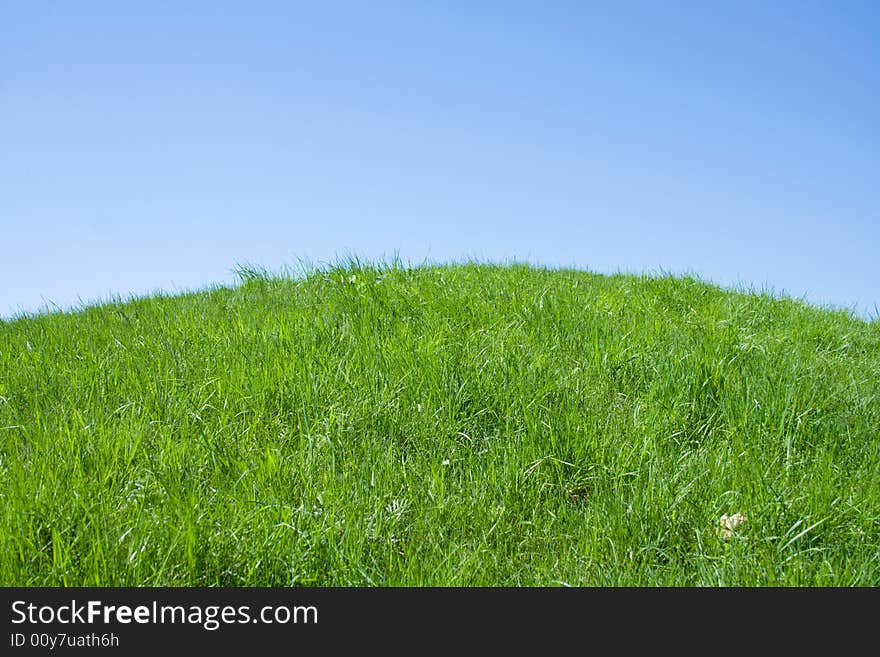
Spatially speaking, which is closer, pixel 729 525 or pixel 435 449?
pixel 729 525

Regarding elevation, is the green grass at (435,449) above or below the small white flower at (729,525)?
above

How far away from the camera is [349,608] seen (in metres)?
2.38

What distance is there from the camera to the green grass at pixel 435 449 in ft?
8.89

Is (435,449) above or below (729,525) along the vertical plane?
above

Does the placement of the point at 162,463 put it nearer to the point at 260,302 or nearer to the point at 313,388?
the point at 313,388

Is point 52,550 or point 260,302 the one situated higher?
point 260,302

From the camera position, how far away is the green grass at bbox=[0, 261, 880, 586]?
2.71 metres

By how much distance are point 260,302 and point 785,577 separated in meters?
5.02

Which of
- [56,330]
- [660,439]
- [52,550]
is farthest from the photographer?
[56,330]

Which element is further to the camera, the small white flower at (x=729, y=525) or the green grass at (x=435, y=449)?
the small white flower at (x=729, y=525)

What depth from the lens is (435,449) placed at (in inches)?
141

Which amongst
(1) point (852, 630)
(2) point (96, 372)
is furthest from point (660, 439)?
(2) point (96, 372)

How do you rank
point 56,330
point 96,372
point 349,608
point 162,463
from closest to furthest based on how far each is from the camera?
1. point 349,608
2. point 162,463
3. point 96,372
4. point 56,330

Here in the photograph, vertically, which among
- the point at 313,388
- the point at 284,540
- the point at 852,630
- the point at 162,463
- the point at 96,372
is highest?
the point at 96,372
